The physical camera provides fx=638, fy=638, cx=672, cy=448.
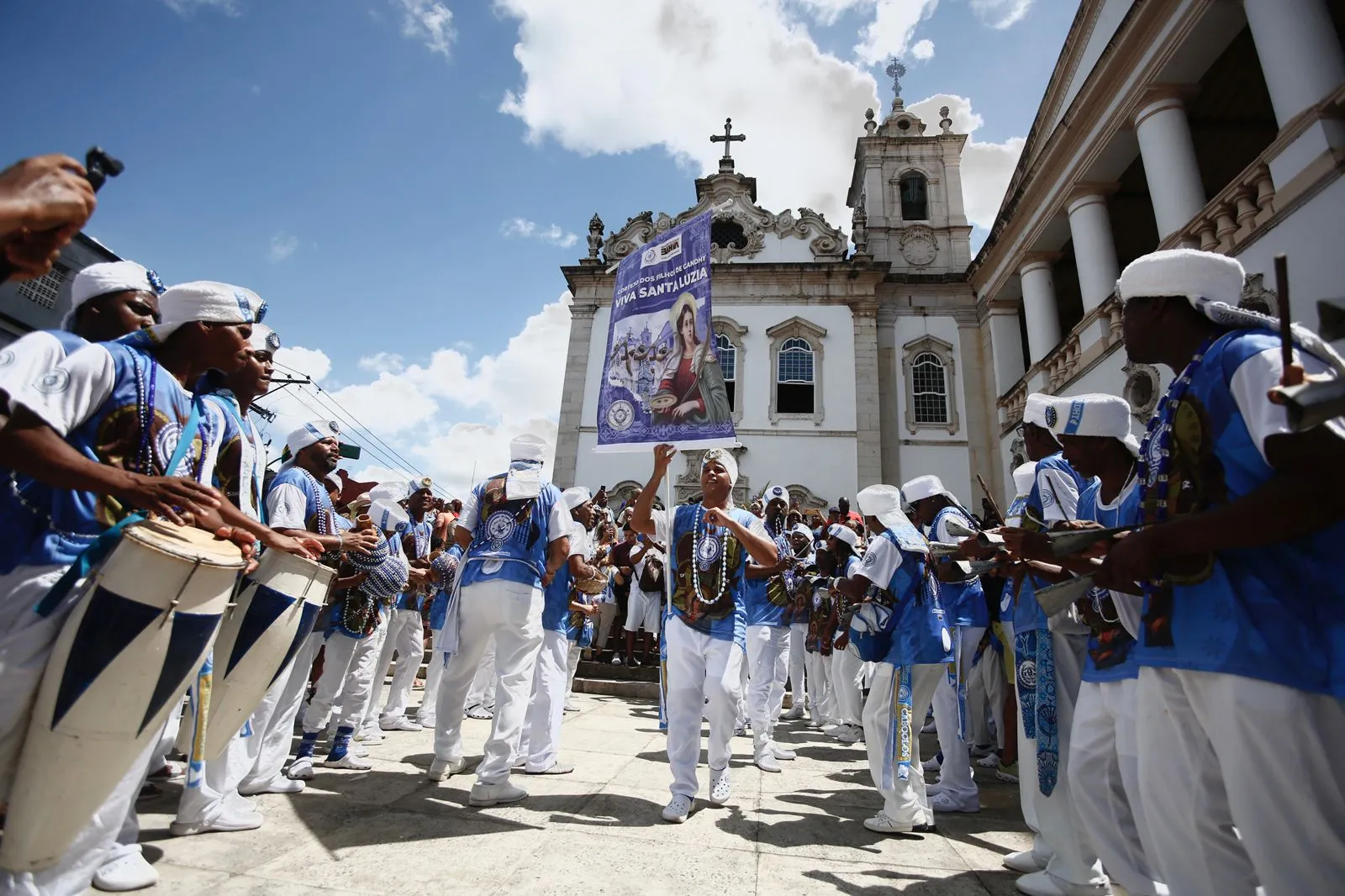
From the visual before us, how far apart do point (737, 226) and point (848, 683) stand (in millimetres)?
17728

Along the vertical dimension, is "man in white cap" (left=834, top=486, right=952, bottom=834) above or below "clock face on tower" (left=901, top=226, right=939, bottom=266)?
below

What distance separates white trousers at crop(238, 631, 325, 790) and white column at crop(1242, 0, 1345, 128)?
11291 millimetres

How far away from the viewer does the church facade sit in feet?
24.9

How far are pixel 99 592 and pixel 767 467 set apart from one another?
56.6 ft

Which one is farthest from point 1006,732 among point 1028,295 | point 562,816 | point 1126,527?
point 1028,295

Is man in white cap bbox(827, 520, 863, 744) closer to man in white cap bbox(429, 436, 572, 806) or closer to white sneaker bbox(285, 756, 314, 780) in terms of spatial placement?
man in white cap bbox(429, 436, 572, 806)

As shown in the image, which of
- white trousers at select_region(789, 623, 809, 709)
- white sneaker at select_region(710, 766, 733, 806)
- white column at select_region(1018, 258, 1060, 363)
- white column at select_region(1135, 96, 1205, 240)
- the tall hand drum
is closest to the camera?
the tall hand drum

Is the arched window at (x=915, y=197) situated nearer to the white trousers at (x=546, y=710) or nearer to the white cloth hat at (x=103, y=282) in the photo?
the white trousers at (x=546, y=710)

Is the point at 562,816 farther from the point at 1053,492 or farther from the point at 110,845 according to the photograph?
the point at 1053,492

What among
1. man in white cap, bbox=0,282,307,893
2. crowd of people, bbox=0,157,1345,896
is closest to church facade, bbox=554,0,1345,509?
crowd of people, bbox=0,157,1345,896

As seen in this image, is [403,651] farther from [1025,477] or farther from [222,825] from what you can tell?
[1025,477]

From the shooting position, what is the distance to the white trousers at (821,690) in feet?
25.8

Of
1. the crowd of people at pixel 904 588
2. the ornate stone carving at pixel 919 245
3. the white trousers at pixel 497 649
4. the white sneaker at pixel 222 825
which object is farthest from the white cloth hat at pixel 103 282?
the ornate stone carving at pixel 919 245

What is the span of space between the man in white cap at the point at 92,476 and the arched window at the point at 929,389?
753 inches
